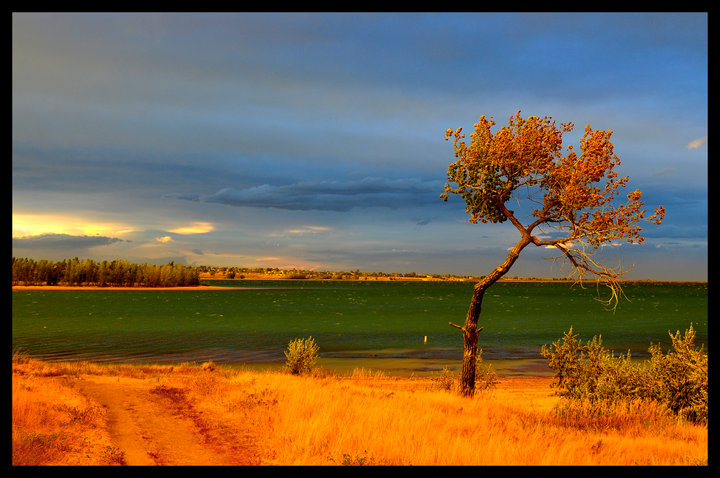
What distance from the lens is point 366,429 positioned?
1142 cm

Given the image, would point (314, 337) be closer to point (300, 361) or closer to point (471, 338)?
point (300, 361)

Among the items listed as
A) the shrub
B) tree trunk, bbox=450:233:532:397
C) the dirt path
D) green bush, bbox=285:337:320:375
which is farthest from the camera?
green bush, bbox=285:337:320:375

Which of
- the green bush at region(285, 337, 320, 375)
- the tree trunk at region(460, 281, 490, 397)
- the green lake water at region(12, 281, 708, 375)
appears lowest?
the green lake water at region(12, 281, 708, 375)

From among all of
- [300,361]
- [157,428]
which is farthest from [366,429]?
[300,361]

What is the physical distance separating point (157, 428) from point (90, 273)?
190 metres

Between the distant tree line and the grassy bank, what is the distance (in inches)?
7140

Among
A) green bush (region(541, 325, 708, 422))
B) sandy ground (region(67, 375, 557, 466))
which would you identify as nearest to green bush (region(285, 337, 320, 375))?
sandy ground (region(67, 375, 557, 466))

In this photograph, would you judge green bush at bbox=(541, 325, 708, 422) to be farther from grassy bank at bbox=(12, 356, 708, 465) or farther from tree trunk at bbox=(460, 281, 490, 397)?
tree trunk at bbox=(460, 281, 490, 397)

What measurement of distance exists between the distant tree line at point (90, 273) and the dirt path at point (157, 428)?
18073 centimetres

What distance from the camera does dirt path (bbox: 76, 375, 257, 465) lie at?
412 inches

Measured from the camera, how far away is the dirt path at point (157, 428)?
10477 mm

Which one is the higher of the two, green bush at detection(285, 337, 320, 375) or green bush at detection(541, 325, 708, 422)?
green bush at detection(541, 325, 708, 422)

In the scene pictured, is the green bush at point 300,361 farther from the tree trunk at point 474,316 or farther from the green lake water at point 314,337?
the tree trunk at point 474,316
